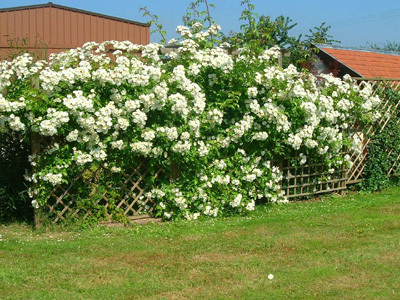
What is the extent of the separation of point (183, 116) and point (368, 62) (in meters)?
10.4

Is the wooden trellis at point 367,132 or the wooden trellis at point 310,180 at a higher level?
the wooden trellis at point 367,132

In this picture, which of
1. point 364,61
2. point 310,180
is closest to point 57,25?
point 364,61

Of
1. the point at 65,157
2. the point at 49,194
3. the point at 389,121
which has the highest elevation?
the point at 389,121

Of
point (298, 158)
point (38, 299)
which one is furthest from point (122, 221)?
point (298, 158)

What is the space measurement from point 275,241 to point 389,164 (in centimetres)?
407

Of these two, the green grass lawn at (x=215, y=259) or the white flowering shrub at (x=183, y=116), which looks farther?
the white flowering shrub at (x=183, y=116)

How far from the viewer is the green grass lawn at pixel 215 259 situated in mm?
3949

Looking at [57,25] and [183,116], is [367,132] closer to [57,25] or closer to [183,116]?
[183,116]

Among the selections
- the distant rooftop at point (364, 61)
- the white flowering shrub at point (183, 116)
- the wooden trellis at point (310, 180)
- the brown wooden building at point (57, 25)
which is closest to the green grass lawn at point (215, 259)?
the white flowering shrub at point (183, 116)

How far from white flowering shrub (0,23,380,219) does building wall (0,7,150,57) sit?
9090 mm

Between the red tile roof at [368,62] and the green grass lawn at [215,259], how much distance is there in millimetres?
8262

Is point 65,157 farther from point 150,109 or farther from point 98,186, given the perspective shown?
point 150,109

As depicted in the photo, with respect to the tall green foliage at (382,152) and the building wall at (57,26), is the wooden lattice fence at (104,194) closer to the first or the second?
the tall green foliage at (382,152)

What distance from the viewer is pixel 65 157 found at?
223 inches
